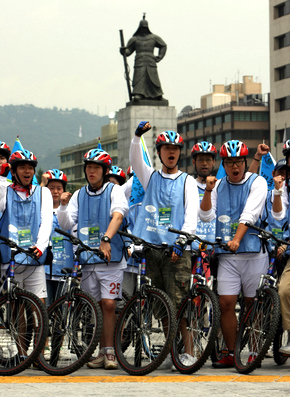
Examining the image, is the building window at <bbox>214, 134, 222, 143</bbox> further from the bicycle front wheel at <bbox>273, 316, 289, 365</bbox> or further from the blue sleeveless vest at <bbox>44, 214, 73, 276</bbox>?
the bicycle front wheel at <bbox>273, 316, 289, 365</bbox>

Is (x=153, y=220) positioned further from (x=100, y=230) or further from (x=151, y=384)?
(x=151, y=384)

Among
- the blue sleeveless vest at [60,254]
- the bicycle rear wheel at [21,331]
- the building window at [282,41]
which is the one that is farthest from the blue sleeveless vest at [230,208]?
the building window at [282,41]

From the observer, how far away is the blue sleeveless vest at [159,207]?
898 cm

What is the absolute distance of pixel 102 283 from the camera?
30.0 ft

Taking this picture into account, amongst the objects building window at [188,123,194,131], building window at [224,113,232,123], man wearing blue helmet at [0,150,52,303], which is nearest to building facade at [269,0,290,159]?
building window at [224,113,232,123]

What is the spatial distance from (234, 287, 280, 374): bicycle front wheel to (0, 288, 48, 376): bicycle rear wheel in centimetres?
182

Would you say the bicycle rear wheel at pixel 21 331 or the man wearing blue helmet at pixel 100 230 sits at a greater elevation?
the man wearing blue helmet at pixel 100 230

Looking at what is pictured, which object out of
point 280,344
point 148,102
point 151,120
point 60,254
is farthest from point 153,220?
point 148,102

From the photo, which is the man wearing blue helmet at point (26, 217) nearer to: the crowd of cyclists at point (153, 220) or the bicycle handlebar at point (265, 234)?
the crowd of cyclists at point (153, 220)

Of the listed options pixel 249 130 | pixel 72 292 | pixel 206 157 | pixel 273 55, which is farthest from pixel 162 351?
pixel 249 130

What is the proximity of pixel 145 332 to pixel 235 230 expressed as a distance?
1.48 meters

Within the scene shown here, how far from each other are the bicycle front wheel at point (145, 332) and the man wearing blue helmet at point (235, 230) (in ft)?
3.20

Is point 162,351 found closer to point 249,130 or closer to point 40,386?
point 40,386

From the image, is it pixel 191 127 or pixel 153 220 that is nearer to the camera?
pixel 153 220
